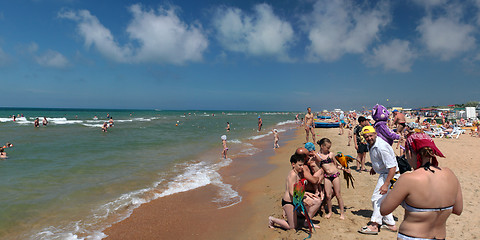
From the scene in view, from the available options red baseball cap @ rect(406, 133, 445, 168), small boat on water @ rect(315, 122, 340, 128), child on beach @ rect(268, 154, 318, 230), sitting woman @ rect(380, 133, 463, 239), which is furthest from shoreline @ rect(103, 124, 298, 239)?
small boat on water @ rect(315, 122, 340, 128)

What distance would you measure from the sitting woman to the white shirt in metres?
1.66

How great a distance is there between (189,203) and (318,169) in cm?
371

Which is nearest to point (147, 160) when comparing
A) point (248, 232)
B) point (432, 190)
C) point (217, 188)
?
point (217, 188)

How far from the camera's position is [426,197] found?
2016 mm

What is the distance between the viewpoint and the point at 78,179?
27.8 ft

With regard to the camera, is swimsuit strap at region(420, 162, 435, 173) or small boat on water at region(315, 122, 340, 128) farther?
small boat on water at region(315, 122, 340, 128)

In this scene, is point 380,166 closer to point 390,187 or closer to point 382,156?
point 382,156

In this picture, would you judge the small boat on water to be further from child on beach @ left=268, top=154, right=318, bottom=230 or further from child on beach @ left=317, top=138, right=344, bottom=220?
child on beach @ left=268, top=154, right=318, bottom=230

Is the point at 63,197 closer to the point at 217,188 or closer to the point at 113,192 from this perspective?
the point at 113,192

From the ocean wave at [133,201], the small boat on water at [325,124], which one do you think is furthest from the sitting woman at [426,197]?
the small boat on water at [325,124]

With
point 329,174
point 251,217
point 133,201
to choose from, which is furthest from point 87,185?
point 329,174

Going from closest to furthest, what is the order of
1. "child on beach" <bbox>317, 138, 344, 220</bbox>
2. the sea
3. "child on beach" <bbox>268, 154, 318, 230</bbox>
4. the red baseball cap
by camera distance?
the red baseball cap
"child on beach" <bbox>268, 154, 318, 230</bbox>
"child on beach" <bbox>317, 138, 344, 220</bbox>
the sea

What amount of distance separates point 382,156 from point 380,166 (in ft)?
0.71

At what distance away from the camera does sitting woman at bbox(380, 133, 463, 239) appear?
2.02 metres
